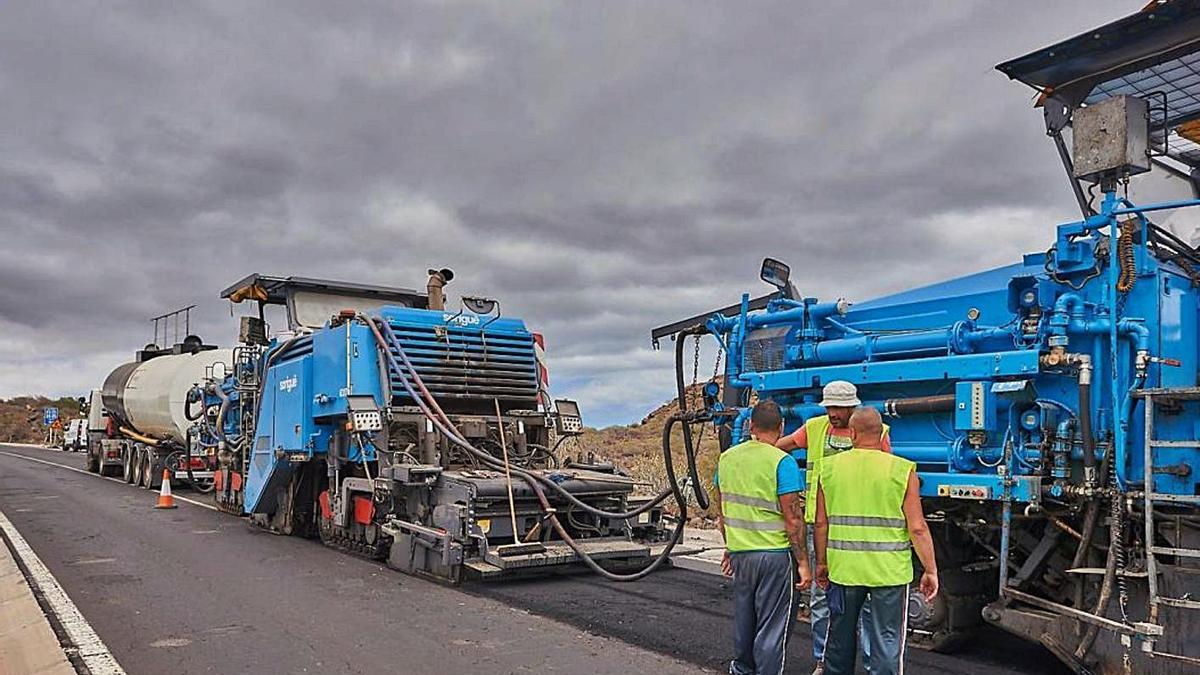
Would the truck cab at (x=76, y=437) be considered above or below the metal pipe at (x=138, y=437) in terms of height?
below

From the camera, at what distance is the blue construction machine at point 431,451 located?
915cm

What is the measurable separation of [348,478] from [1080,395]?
7.34 metres

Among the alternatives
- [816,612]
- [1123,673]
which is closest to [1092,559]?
[1123,673]

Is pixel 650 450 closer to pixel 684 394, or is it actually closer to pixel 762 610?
pixel 684 394

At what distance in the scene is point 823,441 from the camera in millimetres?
5926

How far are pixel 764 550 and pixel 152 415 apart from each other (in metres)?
19.2

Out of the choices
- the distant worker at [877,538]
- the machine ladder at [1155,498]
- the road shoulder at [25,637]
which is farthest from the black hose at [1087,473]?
the road shoulder at [25,637]

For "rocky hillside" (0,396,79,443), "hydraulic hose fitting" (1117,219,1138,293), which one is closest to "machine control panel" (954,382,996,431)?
"hydraulic hose fitting" (1117,219,1138,293)

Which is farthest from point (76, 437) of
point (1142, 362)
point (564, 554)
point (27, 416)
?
point (1142, 362)

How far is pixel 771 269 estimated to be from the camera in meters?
7.78

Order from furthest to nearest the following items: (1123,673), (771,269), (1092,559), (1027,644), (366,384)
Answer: (366,384), (771,269), (1027,644), (1092,559), (1123,673)

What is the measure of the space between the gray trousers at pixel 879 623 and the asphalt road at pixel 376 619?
1.28 meters

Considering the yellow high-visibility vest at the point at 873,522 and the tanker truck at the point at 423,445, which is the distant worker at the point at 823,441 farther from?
the tanker truck at the point at 423,445

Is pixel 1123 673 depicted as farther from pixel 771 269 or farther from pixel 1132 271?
pixel 771 269
